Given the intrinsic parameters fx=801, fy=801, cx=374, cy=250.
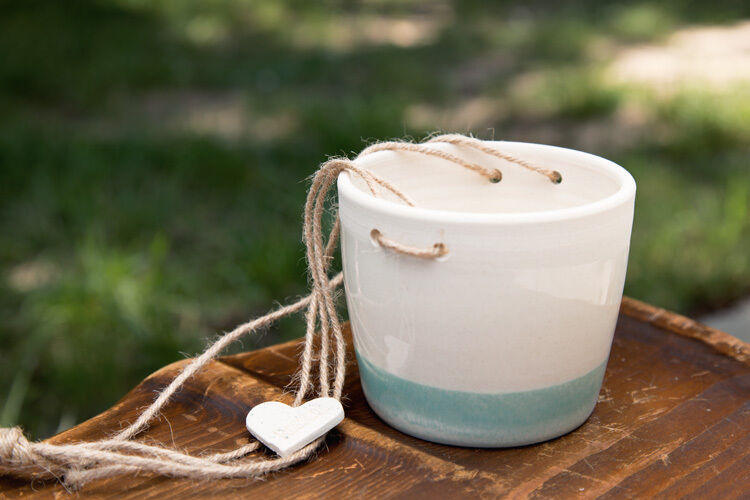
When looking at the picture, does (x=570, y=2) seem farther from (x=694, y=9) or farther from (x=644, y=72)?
(x=644, y=72)

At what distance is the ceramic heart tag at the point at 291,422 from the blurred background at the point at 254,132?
33cm

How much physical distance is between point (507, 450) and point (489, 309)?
0.15 metres

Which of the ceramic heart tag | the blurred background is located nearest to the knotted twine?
the ceramic heart tag

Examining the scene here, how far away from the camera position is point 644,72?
328cm

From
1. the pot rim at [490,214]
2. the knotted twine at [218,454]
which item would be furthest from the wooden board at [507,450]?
the pot rim at [490,214]

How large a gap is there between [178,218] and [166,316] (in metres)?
0.50

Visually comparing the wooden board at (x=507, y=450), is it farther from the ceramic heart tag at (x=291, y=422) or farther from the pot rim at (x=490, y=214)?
the pot rim at (x=490, y=214)

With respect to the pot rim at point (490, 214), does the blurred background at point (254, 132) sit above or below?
below

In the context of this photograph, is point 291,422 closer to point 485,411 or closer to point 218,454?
point 218,454

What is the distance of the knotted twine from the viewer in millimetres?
669

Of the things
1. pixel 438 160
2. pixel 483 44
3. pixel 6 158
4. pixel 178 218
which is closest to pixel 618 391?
pixel 438 160

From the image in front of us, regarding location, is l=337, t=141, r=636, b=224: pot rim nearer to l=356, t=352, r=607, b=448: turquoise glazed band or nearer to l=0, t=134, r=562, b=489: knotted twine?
l=0, t=134, r=562, b=489: knotted twine

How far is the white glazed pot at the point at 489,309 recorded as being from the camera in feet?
2.08

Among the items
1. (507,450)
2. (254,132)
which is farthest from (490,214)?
(254,132)
